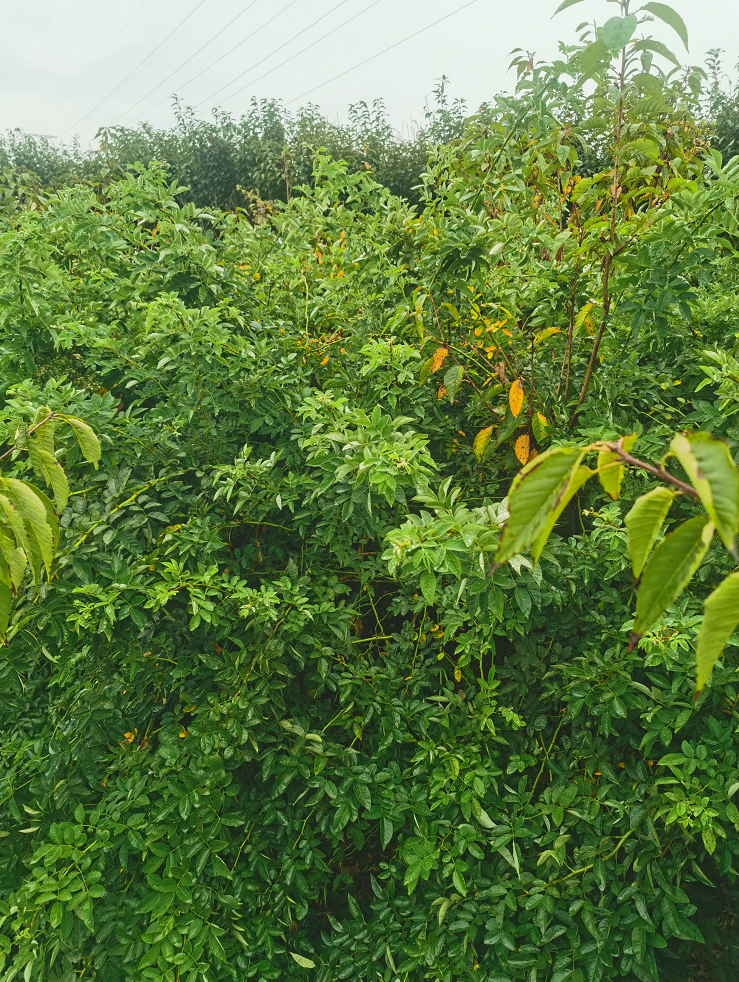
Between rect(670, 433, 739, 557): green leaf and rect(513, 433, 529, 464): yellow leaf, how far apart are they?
54.8 inches

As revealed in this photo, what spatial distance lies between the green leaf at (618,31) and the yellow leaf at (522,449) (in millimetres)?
979

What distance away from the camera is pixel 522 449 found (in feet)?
6.58

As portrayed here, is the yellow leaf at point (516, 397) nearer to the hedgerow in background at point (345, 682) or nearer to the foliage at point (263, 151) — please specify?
the hedgerow in background at point (345, 682)

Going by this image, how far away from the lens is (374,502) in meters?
1.88

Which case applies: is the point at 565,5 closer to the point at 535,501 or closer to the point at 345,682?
the point at 535,501

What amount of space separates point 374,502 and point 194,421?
27.6 inches

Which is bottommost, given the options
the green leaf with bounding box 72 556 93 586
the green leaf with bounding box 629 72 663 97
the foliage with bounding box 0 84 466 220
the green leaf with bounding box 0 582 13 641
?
the green leaf with bounding box 72 556 93 586

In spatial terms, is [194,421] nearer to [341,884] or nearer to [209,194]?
[341,884]

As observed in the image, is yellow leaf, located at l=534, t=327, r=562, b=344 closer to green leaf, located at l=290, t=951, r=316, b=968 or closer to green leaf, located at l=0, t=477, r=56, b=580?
green leaf, located at l=0, t=477, r=56, b=580

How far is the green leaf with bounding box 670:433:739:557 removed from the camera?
0.55 meters

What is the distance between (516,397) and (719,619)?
55.8 inches

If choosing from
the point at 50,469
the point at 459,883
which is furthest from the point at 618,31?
the point at 459,883

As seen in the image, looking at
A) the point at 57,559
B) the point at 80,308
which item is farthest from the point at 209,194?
the point at 57,559

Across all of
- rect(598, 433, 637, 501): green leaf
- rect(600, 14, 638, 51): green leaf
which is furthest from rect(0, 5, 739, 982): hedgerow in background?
rect(598, 433, 637, 501): green leaf
